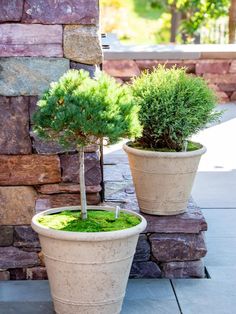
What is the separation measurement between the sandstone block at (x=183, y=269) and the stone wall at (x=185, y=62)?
4671 mm

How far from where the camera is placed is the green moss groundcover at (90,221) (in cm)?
338

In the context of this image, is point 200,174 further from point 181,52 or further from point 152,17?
point 152,17

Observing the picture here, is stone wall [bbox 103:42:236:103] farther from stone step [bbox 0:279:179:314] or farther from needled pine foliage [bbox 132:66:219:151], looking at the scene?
stone step [bbox 0:279:179:314]

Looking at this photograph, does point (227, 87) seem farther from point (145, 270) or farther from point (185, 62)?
point (145, 270)

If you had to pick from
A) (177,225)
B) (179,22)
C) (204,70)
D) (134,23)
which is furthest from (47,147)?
(134,23)

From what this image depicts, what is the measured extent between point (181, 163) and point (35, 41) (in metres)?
0.95

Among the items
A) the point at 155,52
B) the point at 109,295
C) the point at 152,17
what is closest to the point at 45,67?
the point at 109,295

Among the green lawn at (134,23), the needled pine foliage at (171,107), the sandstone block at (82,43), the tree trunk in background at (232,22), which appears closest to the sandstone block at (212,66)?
the tree trunk in background at (232,22)

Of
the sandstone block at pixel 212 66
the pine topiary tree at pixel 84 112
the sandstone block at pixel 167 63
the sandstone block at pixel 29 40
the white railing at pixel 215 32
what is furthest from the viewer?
the white railing at pixel 215 32

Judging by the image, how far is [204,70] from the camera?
347 inches

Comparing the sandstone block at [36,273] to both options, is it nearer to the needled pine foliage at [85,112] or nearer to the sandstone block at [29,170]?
the sandstone block at [29,170]

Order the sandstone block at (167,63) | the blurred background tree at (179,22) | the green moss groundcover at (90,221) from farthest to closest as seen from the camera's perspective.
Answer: the blurred background tree at (179,22), the sandstone block at (167,63), the green moss groundcover at (90,221)

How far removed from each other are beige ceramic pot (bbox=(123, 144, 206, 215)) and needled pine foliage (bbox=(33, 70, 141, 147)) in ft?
1.83

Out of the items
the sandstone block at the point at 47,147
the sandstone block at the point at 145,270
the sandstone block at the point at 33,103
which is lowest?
the sandstone block at the point at 145,270
